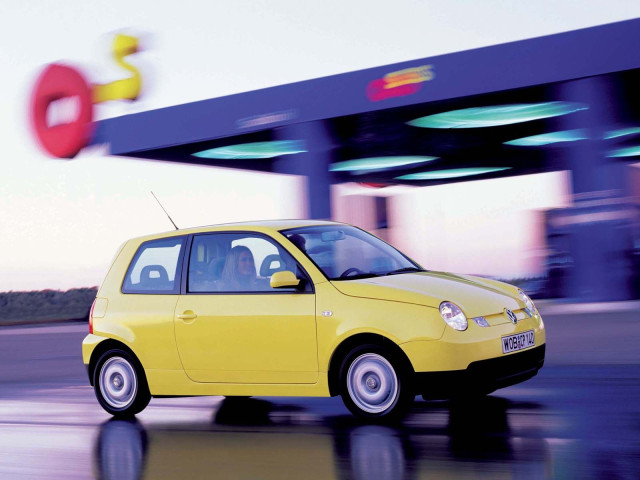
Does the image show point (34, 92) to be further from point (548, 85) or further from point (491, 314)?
point (491, 314)

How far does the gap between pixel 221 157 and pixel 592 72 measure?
39.2 feet

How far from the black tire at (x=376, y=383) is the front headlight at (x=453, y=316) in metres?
0.44

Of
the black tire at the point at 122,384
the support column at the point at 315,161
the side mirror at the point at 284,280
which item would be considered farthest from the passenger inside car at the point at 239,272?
the support column at the point at 315,161

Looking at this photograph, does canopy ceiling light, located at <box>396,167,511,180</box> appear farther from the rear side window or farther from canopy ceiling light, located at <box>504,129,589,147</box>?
the rear side window

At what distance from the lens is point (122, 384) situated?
9055 millimetres

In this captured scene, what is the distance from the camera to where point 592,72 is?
1598cm

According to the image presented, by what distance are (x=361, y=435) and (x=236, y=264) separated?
1990 mm

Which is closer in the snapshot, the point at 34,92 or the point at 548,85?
the point at 548,85

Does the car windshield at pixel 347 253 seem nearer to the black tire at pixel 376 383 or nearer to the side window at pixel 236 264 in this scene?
the side window at pixel 236 264

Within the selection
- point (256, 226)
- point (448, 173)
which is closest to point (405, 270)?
point (256, 226)

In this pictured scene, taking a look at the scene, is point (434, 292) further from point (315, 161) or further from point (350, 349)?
point (315, 161)

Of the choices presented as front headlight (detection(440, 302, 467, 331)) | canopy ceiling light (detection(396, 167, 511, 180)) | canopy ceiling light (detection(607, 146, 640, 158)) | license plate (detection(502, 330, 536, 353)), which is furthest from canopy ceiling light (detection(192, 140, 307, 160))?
front headlight (detection(440, 302, 467, 331))

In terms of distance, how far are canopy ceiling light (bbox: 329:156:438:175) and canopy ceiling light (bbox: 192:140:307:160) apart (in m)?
1.12

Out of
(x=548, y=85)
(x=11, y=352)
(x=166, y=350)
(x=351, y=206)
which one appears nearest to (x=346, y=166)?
(x=351, y=206)
